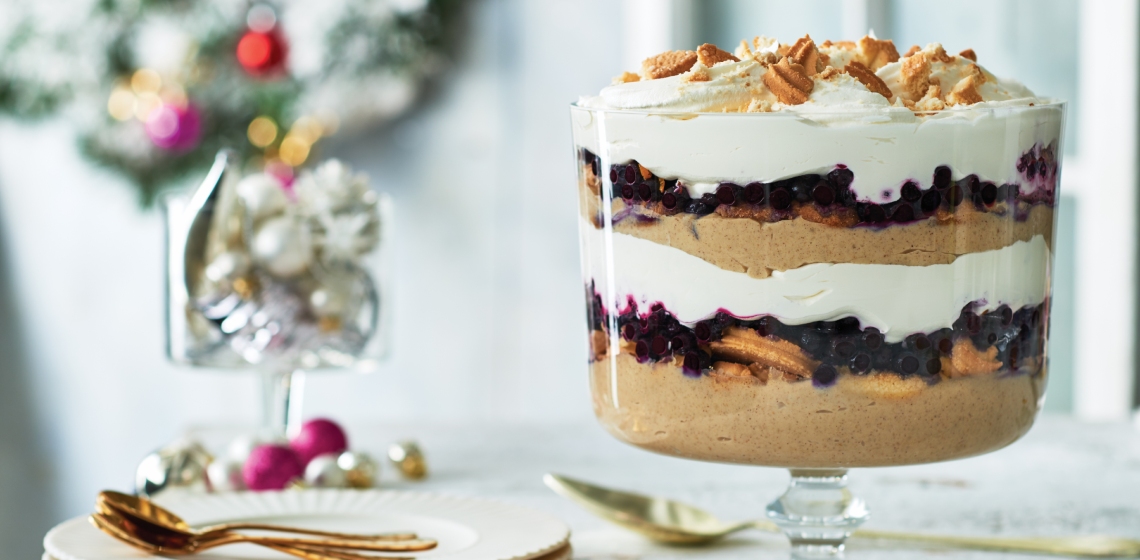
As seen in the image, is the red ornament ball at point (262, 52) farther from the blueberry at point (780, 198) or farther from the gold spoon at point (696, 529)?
the blueberry at point (780, 198)

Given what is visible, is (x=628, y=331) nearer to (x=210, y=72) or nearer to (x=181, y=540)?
(x=181, y=540)

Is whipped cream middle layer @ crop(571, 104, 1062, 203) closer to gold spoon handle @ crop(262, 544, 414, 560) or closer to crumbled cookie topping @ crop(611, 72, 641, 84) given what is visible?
crumbled cookie topping @ crop(611, 72, 641, 84)

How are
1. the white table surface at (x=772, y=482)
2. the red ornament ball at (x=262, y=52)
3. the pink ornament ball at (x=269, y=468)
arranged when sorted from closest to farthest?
the white table surface at (x=772, y=482)
the pink ornament ball at (x=269, y=468)
the red ornament ball at (x=262, y=52)

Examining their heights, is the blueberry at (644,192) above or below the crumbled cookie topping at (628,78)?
below

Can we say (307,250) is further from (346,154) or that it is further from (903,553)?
(346,154)

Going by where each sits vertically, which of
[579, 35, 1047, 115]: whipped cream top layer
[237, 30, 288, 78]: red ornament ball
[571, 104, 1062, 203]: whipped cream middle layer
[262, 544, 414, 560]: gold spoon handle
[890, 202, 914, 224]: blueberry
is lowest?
[262, 544, 414, 560]: gold spoon handle

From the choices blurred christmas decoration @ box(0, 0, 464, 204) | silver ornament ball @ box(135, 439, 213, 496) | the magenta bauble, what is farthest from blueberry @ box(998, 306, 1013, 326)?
the magenta bauble

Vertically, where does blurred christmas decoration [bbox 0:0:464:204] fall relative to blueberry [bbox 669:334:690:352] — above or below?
above

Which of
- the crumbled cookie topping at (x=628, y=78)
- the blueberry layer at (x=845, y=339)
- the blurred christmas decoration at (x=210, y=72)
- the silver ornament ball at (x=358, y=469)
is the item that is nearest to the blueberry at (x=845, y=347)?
the blueberry layer at (x=845, y=339)
